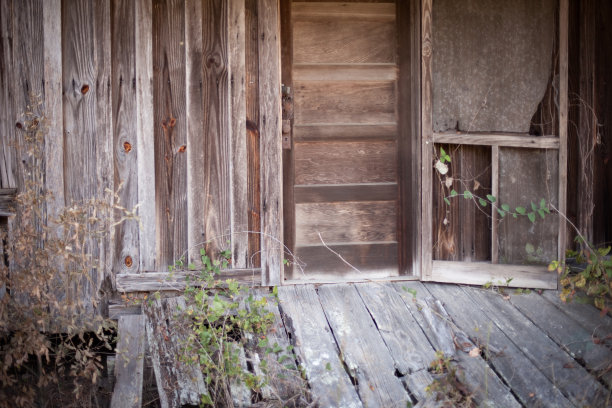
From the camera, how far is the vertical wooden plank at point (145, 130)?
4520 millimetres

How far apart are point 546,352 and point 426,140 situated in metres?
1.60

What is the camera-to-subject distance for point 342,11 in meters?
4.85

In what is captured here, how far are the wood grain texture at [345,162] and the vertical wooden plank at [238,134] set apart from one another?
1.38ft

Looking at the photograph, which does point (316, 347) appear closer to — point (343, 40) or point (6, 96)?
point (343, 40)

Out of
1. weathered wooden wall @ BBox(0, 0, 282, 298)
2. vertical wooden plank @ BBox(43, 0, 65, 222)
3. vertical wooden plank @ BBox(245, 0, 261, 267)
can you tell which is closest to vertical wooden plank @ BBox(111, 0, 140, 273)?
weathered wooden wall @ BBox(0, 0, 282, 298)

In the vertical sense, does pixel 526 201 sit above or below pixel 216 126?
below

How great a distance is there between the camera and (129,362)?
3986mm

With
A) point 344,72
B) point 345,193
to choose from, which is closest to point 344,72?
point 344,72

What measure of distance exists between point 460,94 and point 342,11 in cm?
101

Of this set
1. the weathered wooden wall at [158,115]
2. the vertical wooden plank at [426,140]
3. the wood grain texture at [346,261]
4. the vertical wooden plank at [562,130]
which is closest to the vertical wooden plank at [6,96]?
the weathered wooden wall at [158,115]

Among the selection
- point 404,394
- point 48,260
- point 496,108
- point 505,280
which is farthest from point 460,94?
point 48,260

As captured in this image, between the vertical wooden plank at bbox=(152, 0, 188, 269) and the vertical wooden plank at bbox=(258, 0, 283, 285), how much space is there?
53 centimetres

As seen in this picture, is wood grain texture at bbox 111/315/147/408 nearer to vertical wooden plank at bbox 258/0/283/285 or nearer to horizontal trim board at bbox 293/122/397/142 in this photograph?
vertical wooden plank at bbox 258/0/283/285

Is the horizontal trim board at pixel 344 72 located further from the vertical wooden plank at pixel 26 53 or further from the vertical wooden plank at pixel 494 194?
the vertical wooden plank at pixel 26 53
